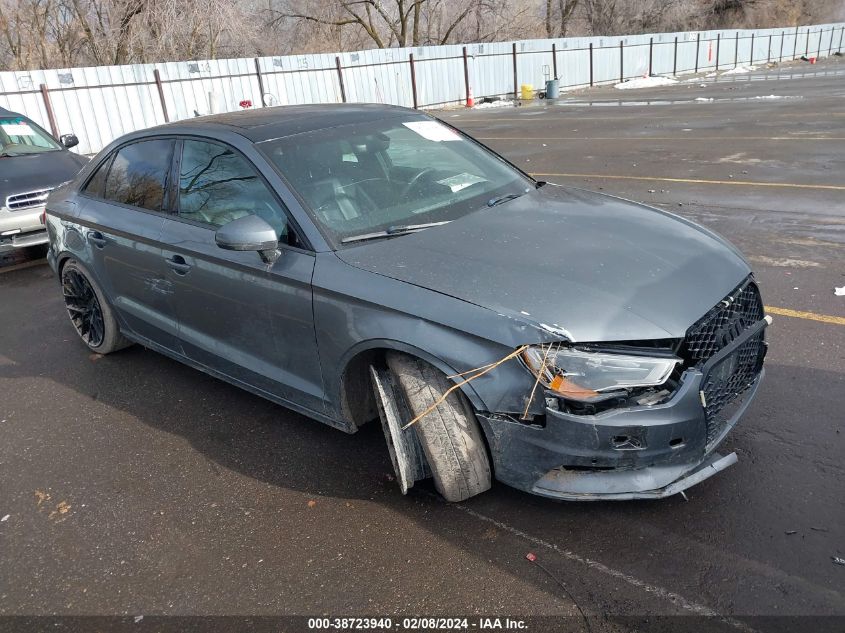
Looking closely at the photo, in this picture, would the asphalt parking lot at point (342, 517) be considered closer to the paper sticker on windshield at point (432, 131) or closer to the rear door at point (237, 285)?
the rear door at point (237, 285)

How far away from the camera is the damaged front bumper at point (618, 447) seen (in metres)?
2.55

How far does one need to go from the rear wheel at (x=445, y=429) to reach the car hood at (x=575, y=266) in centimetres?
36

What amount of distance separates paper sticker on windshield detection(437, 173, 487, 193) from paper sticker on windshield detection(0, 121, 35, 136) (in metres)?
7.44

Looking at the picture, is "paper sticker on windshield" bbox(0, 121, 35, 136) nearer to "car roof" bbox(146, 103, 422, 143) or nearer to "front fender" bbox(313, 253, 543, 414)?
"car roof" bbox(146, 103, 422, 143)

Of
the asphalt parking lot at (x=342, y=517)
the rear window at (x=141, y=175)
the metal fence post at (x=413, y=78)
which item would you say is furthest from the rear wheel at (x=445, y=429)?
the metal fence post at (x=413, y=78)

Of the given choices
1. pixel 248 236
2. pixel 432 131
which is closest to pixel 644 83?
pixel 432 131

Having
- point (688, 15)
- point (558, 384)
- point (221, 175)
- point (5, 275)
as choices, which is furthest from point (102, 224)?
point (688, 15)

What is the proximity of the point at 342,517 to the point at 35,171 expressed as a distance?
7.08 metres

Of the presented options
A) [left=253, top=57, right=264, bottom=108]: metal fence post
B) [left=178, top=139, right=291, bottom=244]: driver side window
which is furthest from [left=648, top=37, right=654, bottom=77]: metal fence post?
[left=178, top=139, right=291, bottom=244]: driver side window

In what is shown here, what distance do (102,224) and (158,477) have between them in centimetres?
183

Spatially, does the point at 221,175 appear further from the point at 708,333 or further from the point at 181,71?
the point at 181,71

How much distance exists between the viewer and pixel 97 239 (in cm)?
453

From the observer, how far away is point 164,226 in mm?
3930

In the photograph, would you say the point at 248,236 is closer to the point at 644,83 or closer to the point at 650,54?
the point at 644,83
